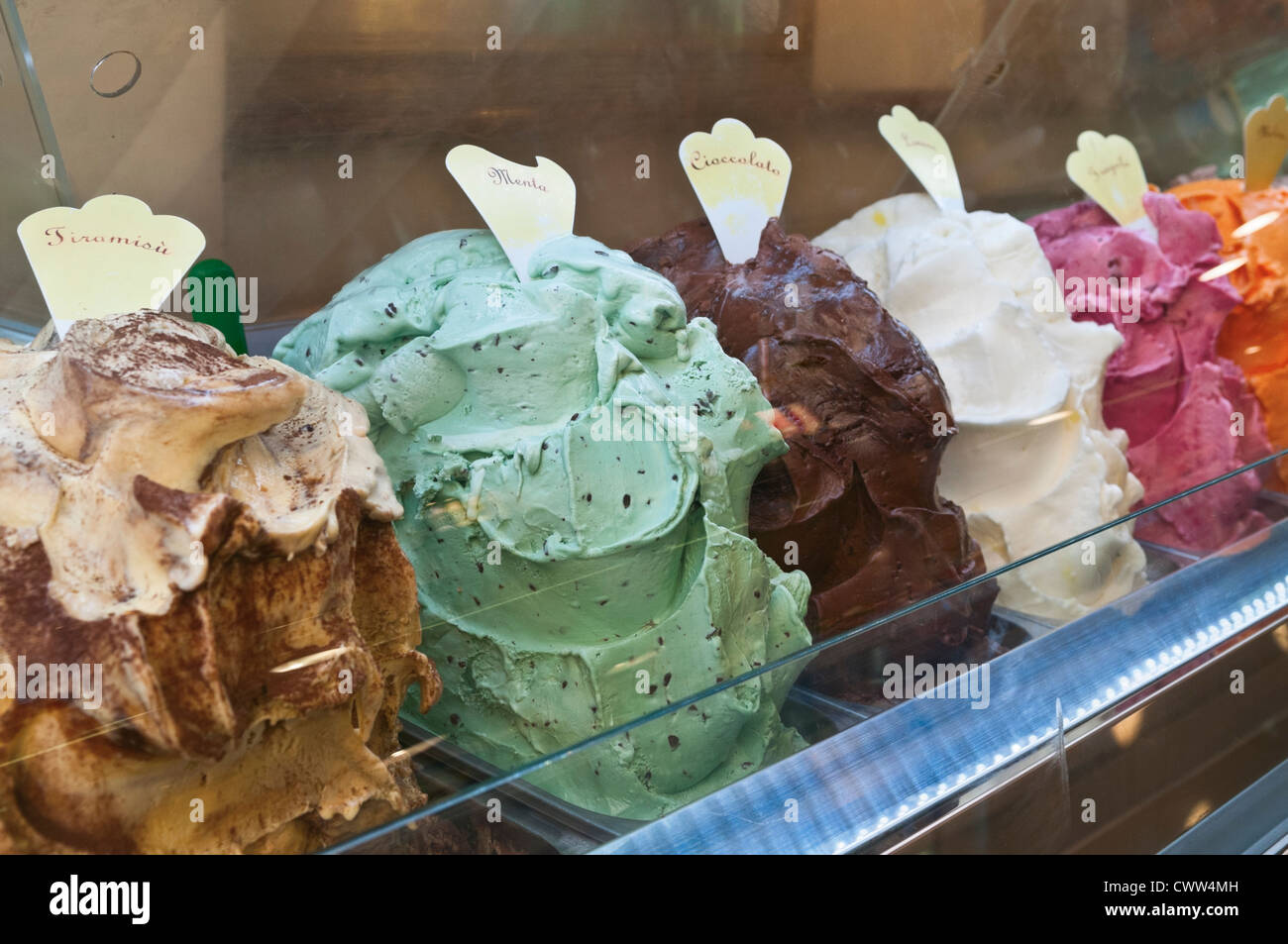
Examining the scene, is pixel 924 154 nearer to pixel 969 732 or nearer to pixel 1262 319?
pixel 1262 319

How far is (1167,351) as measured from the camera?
191 cm

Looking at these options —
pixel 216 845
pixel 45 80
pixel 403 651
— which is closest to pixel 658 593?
pixel 403 651

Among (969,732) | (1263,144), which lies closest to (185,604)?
(969,732)

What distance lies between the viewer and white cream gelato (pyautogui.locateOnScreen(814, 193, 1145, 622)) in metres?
1.60

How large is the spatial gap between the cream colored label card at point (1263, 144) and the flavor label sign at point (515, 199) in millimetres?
1626

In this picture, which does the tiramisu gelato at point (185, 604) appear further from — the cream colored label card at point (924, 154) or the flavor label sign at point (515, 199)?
the cream colored label card at point (924, 154)

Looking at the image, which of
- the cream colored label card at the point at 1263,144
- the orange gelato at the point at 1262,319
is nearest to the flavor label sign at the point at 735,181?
the orange gelato at the point at 1262,319

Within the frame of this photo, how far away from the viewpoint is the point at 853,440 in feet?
4.47

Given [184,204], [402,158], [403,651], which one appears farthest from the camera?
[402,158]

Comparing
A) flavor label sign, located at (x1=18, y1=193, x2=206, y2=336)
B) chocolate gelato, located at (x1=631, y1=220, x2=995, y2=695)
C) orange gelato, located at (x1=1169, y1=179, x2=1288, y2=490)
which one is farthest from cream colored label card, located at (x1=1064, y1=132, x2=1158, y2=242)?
flavor label sign, located at (x1=18, y1=193, x2=206, y2=336)

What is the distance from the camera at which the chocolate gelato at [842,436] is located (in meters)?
1.33

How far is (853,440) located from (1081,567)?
15.6 inches

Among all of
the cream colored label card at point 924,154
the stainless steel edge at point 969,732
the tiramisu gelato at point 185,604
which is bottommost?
the stainless steel edge at point 969,732
